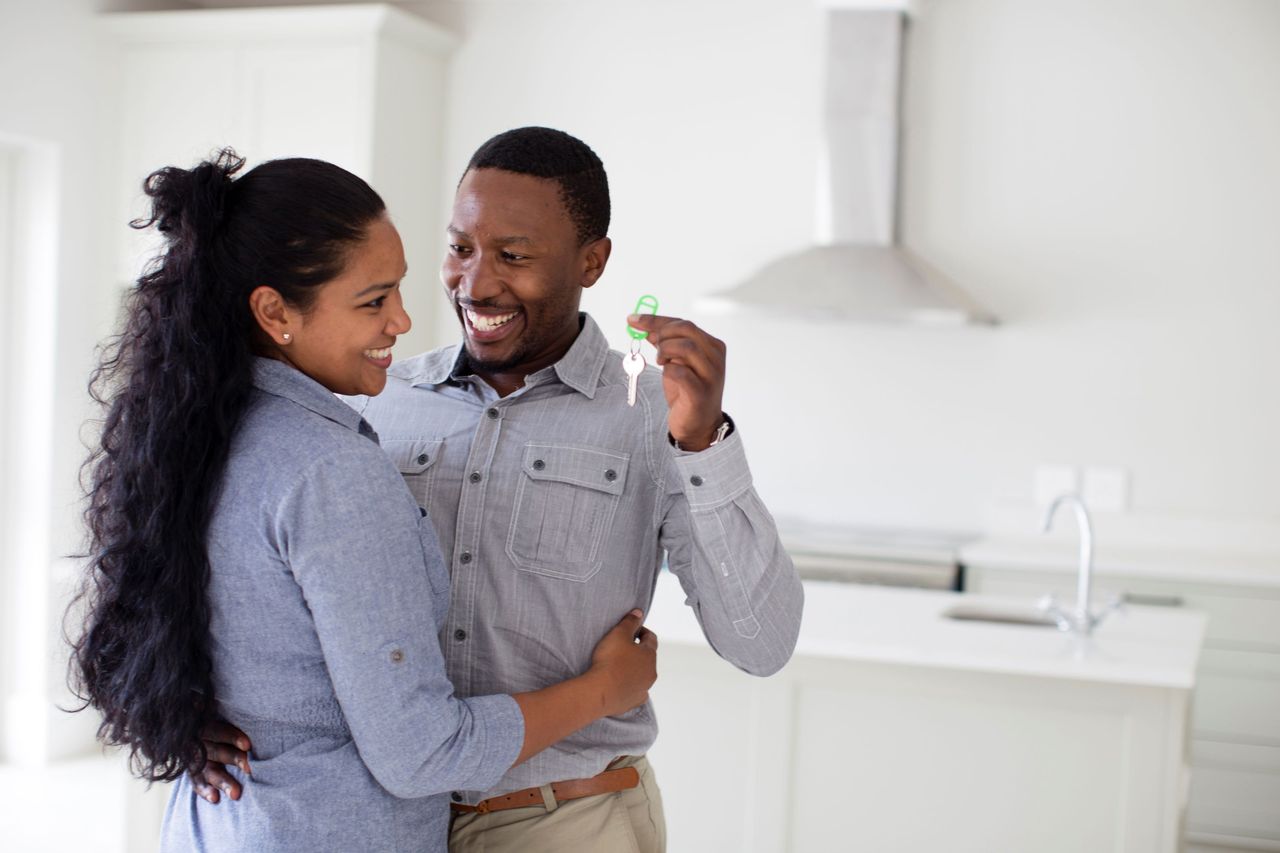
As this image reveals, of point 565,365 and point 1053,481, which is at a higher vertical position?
point 565,365

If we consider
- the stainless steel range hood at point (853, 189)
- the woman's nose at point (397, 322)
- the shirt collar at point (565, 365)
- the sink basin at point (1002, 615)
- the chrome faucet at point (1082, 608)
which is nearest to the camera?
the woman's nose at point (397, 322)

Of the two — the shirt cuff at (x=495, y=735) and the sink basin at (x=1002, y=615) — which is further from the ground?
the shirt cuff at (x=495, y=735)

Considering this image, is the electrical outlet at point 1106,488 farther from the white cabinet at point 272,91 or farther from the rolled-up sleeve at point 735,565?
the rolled-up sleeve at point 735,565

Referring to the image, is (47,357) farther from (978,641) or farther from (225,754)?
(225,754)

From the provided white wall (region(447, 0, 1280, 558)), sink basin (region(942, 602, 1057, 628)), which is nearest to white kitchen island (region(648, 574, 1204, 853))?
sink basin (region(942, 602, 1057, 628))

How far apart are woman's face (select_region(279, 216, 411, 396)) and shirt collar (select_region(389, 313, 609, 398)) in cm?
26

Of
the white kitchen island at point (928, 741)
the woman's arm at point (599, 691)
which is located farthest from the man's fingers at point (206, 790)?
the white kitchen island at point (928, 741)

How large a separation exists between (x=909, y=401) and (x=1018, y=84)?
1.14 metres

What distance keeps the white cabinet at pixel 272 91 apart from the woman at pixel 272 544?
337cm

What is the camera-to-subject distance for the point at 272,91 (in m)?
4.62

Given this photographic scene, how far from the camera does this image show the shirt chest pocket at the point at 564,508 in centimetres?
146

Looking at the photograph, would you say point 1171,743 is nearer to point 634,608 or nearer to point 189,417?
point 634,608

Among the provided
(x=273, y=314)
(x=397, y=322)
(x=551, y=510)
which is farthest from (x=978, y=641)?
(x=273, y=314)

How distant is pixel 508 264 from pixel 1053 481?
3.43 m
